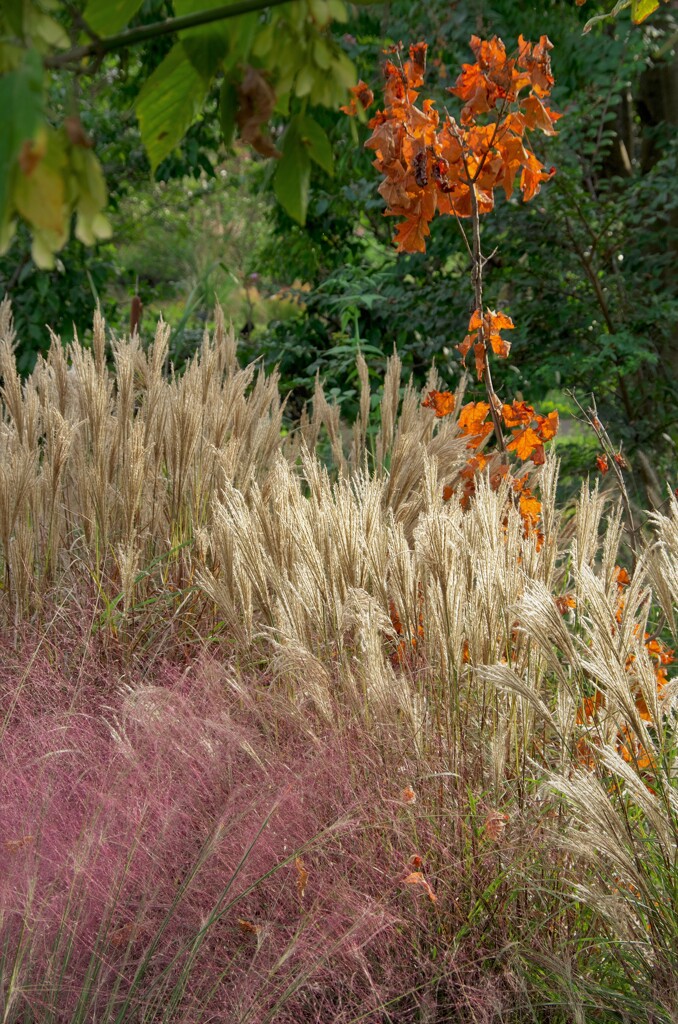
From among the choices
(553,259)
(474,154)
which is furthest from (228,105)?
(553,259)

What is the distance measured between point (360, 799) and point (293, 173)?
1062mm

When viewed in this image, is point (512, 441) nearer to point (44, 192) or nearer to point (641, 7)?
point (641, 7)

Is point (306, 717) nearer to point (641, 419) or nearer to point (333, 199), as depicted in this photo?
point (641, 419)

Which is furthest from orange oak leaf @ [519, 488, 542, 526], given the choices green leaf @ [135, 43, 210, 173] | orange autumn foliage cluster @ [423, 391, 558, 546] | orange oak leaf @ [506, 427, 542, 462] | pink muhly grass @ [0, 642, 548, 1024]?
green leaf @ [135, 43, 210, 173]

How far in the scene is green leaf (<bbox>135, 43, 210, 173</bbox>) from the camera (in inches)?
43.0

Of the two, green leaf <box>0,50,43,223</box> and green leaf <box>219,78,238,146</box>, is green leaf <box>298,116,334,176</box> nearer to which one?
green leaf <box>219,78,238,146</box>

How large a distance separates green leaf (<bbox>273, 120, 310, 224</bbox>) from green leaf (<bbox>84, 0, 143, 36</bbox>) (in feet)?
0.64

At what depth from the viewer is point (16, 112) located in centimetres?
75

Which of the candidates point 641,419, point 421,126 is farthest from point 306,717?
point 641,419

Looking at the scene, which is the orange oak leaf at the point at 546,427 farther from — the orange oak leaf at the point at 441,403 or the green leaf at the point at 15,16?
the green leaf at the point at 15,16

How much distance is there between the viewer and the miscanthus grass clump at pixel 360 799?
155 cm

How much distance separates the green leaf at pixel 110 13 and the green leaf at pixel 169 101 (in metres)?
0.06

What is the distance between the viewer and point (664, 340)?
5.53 meters

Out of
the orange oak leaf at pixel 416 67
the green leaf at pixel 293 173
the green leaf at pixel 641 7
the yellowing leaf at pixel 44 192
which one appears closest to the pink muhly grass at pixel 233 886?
the green leaf at pixel 293 173
